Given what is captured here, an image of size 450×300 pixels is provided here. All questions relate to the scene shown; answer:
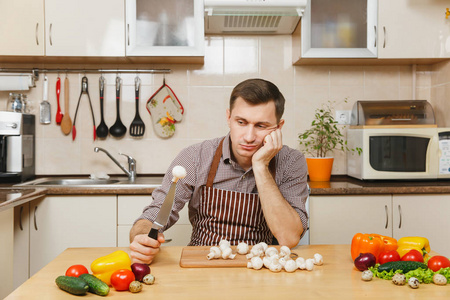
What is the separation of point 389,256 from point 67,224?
193 cm

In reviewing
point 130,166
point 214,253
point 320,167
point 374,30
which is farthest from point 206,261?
point 374,30

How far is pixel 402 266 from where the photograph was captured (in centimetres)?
116

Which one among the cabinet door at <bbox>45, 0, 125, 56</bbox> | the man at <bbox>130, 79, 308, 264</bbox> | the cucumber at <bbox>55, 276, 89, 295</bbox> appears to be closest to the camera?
the cucumber at <bbox>55, 276, 89, 295</bbox>

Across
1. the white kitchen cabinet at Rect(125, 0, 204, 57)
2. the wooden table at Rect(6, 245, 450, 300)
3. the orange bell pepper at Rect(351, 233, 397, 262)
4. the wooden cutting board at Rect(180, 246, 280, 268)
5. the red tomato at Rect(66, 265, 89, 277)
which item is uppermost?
the white kitchen cabinet at Rect(125, 0, 204, 57)

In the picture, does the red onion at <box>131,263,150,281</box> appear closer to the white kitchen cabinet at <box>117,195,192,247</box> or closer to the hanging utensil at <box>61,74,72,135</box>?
the white kitchen cabinet at <box>117,195,192,247</box>

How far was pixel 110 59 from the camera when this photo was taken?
2982mm

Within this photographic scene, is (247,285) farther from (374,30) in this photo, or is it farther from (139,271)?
(374,30)

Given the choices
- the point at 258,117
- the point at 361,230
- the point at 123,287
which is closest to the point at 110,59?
the point at 258,117

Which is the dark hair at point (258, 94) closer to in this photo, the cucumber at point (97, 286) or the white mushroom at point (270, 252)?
the white mushroom at point (270, 252)

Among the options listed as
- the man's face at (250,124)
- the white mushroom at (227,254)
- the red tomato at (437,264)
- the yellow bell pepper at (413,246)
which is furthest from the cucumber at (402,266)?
the man's face at (250,124)

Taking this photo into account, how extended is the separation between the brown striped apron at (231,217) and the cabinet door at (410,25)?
5.35ft

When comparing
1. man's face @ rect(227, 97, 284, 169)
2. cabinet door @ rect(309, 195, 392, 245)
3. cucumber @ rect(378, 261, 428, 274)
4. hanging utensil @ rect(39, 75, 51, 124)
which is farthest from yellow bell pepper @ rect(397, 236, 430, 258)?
hanging utensil @ rect(39, 75, 51, 124)

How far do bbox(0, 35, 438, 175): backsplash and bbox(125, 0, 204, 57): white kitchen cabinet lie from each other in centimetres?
36

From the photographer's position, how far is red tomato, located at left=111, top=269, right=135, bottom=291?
1.08m
